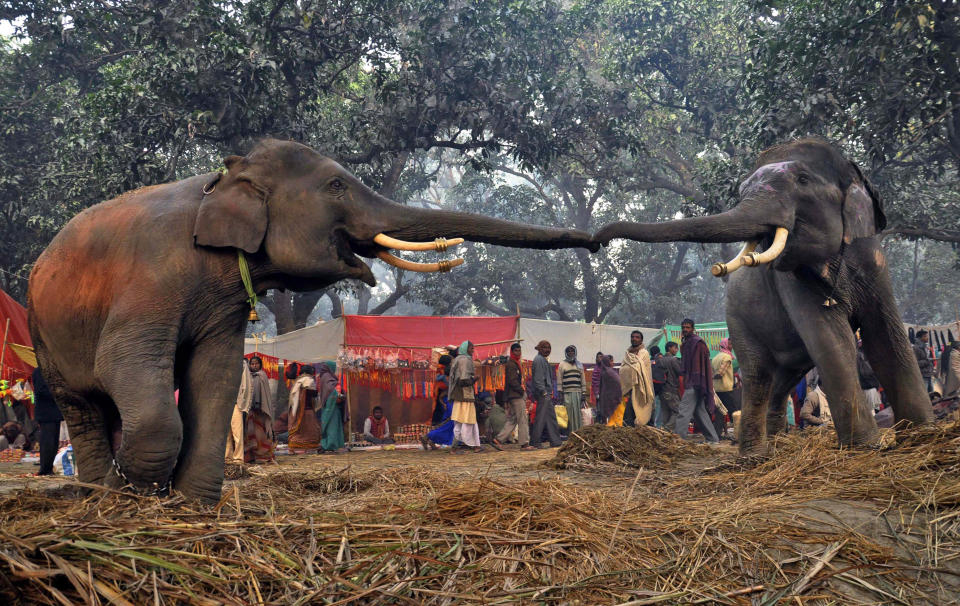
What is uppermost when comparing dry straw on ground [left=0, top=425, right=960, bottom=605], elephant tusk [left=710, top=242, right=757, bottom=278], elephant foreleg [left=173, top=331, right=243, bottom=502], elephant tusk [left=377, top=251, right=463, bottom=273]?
elephant tusk [left=377, top=251, right=463, bottom=273]

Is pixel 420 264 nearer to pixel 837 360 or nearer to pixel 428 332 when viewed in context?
pixel 837 360

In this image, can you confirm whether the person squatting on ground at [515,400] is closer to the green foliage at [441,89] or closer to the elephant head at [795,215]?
the green foliage at [441,89]

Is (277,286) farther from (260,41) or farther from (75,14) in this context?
(75,14)

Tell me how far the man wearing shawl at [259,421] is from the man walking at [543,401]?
15.6 feet

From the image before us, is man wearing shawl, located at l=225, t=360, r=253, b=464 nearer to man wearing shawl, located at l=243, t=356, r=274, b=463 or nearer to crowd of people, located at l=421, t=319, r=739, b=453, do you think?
man wearing shawl, located at l=243, t=356, r=274, b=463

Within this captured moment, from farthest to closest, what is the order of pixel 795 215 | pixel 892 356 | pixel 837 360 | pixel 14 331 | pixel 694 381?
pixel 694 381
pixel 14 331
pixel 892 356
pixel 795 215
pixel 837 360

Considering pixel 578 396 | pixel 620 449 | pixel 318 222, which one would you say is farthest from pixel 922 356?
pixel 318 222

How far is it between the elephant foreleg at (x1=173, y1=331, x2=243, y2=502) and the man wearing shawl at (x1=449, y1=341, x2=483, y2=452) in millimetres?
9387

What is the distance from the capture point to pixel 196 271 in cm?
451

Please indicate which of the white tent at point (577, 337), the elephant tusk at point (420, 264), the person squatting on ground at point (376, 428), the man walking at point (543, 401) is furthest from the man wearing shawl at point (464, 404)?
the elephant tusk at point (420, 264)

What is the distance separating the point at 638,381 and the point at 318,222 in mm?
10637

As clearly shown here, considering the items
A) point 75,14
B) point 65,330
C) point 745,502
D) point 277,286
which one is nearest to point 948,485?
point 745,502

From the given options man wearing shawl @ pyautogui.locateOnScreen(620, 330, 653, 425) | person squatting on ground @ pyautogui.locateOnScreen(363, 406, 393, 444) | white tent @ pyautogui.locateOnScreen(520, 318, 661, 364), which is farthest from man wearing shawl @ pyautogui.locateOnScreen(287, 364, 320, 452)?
man wearing shawl @ pyautogui.locateOnScreen(620, 330, 653, 425)

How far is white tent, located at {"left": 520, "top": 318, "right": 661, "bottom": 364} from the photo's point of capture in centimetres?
1703
